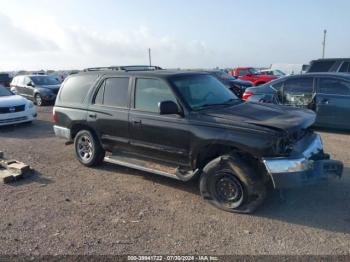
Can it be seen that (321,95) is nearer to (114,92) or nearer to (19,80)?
(114,92)

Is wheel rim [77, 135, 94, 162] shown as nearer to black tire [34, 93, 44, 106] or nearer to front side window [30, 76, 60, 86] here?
black tire [34, 93, 44, 106]

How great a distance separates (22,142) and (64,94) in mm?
3095

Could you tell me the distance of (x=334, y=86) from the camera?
8594 mm

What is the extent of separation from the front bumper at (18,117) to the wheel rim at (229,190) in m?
8.63

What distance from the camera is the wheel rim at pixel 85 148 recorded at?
20.8 feet

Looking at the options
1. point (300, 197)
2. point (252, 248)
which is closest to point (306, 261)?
point (252, 248)

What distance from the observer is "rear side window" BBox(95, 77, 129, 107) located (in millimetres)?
5629

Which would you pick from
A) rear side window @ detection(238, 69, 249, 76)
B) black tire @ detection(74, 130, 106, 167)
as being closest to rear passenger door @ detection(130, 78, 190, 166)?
black tire @ detection(74, 130, 106, 167)

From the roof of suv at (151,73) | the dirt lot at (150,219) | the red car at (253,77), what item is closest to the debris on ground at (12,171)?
the dirt lot at (150,219)

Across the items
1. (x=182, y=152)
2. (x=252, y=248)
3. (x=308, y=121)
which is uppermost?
(x=308, y=121)

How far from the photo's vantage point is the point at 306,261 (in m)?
3.30

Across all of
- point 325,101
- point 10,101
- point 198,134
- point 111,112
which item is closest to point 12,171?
point 111,112

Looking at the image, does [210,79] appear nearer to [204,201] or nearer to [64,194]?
[204,201]

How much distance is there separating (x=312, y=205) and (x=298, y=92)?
17.1 ft
